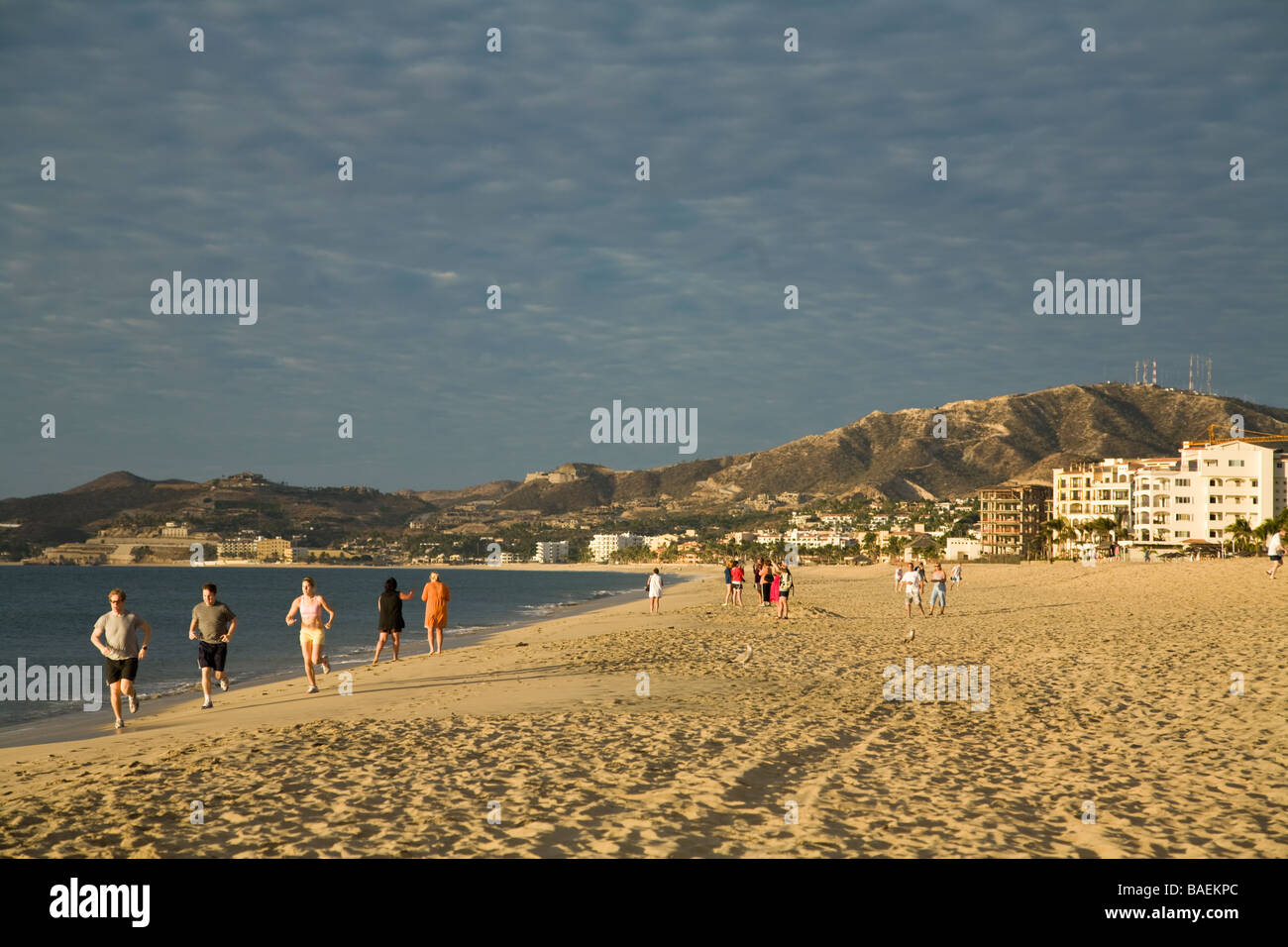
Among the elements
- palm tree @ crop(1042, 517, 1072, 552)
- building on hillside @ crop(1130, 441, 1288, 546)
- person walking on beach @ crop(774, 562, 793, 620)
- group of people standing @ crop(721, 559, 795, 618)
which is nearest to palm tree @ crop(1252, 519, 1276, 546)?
building on hillside @ crop(1130, 441, 1288, 546)

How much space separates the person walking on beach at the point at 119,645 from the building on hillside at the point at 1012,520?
13956 cm

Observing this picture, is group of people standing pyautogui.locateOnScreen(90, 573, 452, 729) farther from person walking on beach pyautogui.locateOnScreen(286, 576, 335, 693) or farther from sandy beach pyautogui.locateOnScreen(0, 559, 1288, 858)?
sandy beach pyautogui.locateOnScreen(0, 559, 1288, 858)

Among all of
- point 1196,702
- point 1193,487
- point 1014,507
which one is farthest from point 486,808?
point 1014,507

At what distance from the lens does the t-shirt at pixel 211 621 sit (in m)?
13.1

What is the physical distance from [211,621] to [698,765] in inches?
316

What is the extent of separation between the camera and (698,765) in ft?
28.4

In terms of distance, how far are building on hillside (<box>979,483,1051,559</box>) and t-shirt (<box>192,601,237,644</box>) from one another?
453ft

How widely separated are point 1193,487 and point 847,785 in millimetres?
108069

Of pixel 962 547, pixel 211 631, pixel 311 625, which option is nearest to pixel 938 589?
pixel 311 625

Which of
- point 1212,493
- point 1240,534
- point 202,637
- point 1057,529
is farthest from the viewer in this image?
point 1057,529

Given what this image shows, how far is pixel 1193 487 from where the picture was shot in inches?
3922

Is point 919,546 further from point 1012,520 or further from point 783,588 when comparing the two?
point 783,588

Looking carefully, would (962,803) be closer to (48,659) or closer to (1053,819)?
(1053,819)
